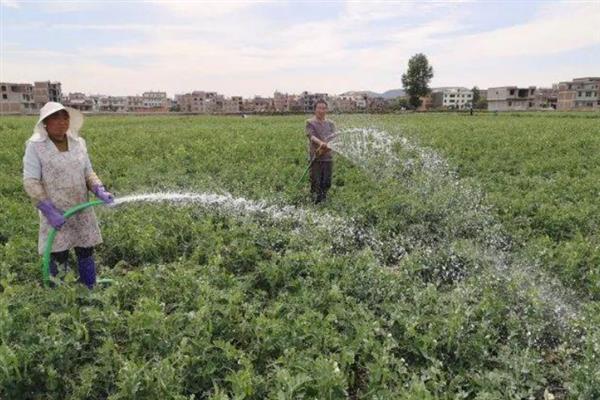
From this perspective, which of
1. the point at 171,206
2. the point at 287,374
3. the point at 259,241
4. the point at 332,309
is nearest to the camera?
the point at 287,374

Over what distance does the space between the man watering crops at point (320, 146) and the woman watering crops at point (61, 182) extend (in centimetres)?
421

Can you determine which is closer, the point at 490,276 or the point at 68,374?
the point at 68,374

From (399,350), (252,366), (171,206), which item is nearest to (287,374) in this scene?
(252,366)

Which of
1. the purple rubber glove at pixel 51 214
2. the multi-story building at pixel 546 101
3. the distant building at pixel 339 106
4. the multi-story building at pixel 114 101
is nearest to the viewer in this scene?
the purple rubber glove at pixel 51 214

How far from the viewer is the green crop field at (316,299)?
146 inches

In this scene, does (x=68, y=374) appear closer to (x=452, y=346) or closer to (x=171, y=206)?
(x=452, y=346)

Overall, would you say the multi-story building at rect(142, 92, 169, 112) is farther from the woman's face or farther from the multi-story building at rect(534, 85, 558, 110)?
the woman's face

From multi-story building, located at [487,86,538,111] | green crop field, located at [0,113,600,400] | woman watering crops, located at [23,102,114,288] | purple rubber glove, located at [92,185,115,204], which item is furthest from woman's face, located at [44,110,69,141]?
multi-story building, located at [487,86,538,111]

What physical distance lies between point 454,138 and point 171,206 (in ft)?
44.7

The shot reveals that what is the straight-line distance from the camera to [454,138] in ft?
62.5

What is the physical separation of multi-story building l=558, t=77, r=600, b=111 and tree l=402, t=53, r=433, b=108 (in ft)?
83.3

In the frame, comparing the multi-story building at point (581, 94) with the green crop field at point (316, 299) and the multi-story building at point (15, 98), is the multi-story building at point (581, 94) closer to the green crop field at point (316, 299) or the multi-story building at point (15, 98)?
the green crop field at point (316, 299)

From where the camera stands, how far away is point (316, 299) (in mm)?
4812

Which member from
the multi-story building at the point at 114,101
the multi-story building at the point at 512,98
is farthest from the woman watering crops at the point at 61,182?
the multi-story building at the point at 114,101
